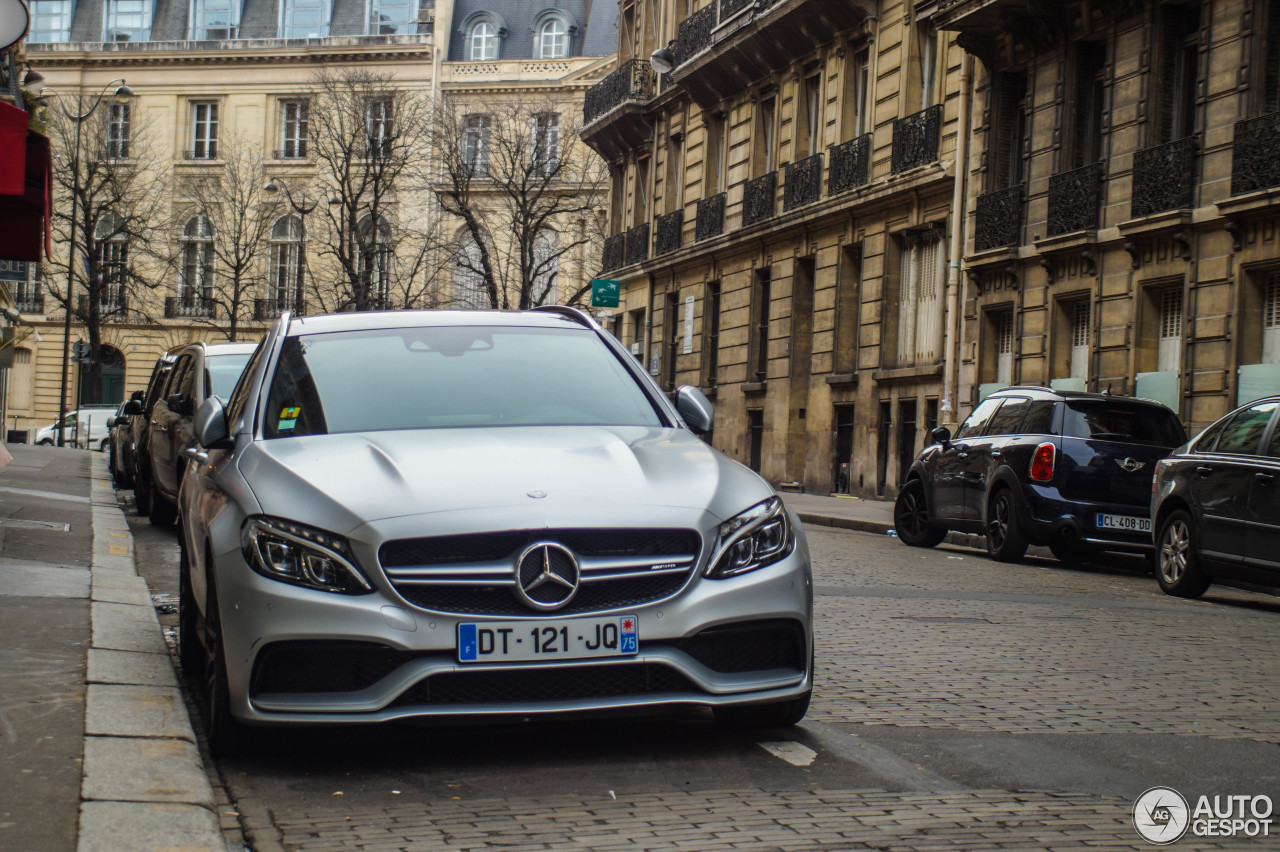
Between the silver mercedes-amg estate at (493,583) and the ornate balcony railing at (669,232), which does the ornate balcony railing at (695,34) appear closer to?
the ornate balcony railing at (669,232)

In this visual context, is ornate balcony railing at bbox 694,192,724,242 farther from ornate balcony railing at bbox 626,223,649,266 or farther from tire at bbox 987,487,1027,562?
tire at bbox 987,487,1027,562

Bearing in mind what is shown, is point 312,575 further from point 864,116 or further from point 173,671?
point 864,116

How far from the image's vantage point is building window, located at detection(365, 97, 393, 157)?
58.3 metres

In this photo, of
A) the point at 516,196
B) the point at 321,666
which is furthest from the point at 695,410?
the point at 516,196

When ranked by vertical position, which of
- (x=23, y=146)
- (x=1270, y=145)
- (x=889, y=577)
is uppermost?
(x=1270, y=145)

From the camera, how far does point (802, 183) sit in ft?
113

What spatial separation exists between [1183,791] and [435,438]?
8.95 ft

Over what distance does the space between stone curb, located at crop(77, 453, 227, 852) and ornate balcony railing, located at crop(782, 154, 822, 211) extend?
27.0m

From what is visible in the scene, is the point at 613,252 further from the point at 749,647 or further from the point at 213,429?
the point at 749,647

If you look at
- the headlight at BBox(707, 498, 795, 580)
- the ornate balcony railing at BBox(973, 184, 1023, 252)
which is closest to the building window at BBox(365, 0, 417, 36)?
the ornate balcony railing at BBox(973, 184, 1023, 252)

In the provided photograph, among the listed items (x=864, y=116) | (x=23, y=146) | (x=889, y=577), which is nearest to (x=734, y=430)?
(x=864, y=116)

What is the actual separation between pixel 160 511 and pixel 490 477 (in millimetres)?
11040

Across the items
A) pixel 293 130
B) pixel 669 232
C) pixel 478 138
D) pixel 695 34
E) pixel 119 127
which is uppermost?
pixel 293 130

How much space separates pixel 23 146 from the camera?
441 inches
